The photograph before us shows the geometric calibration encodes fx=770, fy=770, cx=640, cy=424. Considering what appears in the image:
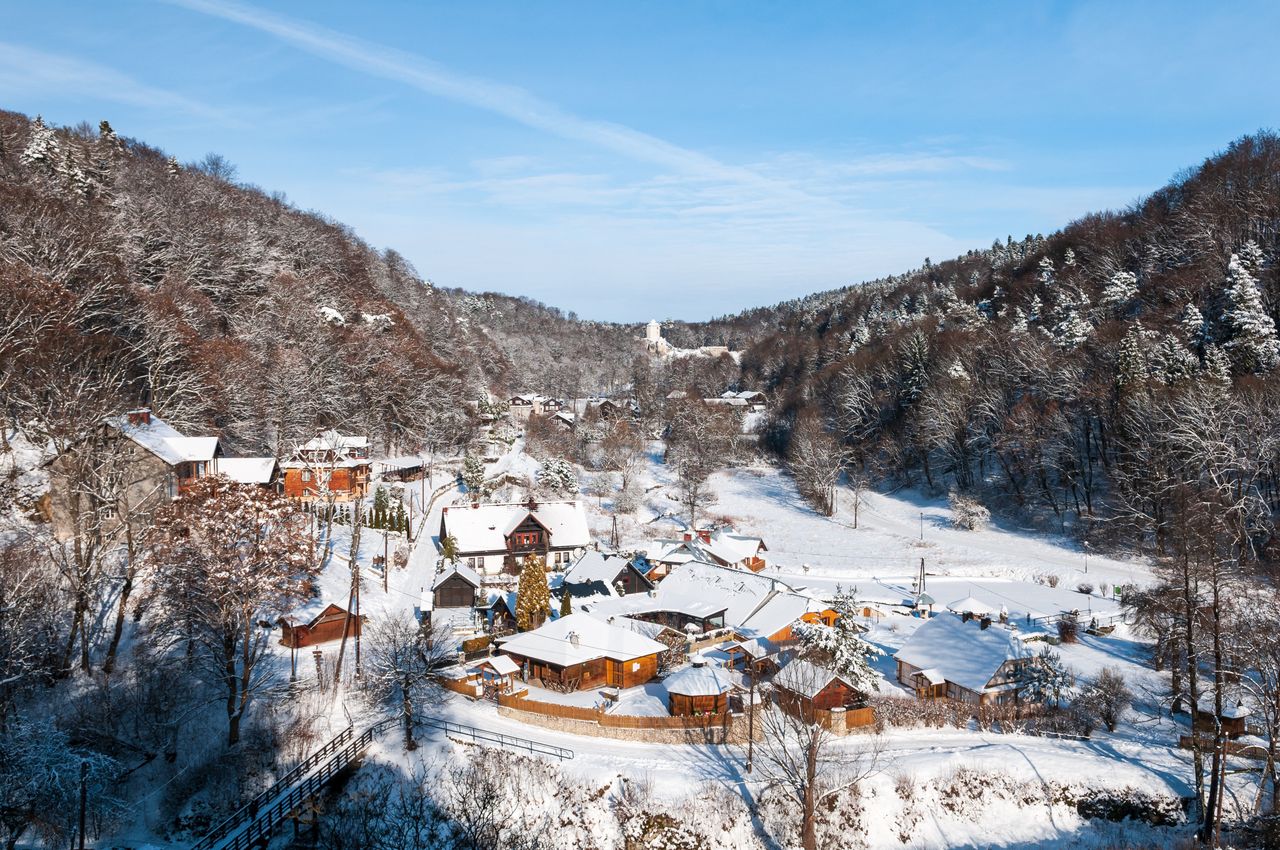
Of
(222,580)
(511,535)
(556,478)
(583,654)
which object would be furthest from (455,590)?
(556,478)

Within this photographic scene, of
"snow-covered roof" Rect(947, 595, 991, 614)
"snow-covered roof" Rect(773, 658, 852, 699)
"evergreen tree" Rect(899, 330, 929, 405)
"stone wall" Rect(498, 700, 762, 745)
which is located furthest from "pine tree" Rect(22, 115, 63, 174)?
"evergreen tree" Rect(899, 330, 929, 405)

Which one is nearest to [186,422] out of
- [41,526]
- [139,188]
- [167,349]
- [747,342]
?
[167,349]

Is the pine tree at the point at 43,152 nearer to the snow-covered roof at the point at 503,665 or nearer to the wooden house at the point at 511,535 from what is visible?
the wooden house at the point at 511,535

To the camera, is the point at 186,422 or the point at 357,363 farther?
the point at 357,363

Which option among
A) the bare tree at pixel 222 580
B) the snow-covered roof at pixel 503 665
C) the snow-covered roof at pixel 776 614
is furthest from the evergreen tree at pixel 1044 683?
the bare tree at pixel 222 580

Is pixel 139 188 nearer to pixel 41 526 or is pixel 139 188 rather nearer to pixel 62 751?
pixel 41 526
